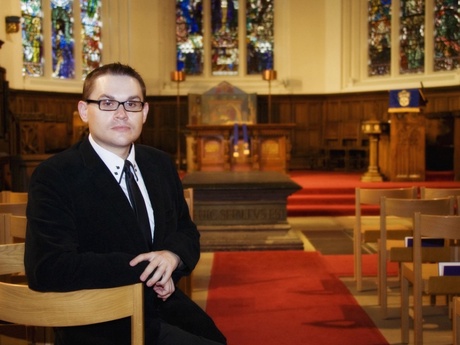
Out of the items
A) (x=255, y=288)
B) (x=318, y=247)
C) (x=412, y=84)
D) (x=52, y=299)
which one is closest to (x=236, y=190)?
(x=318, y=247)

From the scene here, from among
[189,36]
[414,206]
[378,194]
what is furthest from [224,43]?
[414,206]

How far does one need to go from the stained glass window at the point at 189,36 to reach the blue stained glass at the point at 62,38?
8.16ft

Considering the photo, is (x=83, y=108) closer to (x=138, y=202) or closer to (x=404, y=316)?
(x=138, y=202)

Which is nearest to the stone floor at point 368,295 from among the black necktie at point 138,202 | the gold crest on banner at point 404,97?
the black necktie at point 138,202

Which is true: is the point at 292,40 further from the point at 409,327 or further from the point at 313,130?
the point at 409,327

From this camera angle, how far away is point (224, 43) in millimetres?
14578

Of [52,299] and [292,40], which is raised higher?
[292,40]

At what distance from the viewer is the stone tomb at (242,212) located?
6031 mm

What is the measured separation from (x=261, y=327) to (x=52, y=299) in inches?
90.4

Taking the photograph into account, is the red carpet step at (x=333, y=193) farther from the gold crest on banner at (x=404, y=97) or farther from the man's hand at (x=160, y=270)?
the man's hand at (x=160, y=270)

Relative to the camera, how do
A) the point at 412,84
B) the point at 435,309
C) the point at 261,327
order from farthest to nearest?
the point at 412,84 < the point at 435,309 < the point at 261,327

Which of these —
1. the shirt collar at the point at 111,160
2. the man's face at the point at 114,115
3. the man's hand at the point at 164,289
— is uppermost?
the man's face at the point at 114,115

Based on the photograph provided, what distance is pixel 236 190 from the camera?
6.18 metres

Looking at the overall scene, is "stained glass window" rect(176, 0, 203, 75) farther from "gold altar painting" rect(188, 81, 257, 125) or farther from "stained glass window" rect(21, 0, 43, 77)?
"stained glass window" rect(21, 0, 43, 77)
